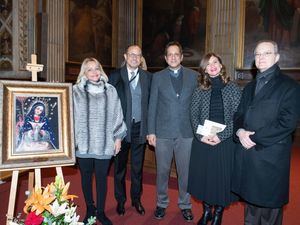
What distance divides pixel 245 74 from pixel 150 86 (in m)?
7.73

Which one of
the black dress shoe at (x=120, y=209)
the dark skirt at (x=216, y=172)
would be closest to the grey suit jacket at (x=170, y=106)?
the dark skirt at (x=216, y=172)

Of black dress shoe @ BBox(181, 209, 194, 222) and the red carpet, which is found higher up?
black dress shoe @ BBox(181, 209, 194, 222)

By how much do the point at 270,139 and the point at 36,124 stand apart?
2.20m

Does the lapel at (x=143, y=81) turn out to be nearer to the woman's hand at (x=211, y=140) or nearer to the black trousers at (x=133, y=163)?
the black trousers at (x=133, y=163)

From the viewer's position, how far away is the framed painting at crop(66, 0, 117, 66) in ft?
35.9

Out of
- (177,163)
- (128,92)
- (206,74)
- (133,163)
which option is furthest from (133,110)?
(206,74)

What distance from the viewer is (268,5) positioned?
1107 cm

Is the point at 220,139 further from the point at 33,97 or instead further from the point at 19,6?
the point at 19,6

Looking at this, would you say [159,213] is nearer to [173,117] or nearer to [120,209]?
[120,209]

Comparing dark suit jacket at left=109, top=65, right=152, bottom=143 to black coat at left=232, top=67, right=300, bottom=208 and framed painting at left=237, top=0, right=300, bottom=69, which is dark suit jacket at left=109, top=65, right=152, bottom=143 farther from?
framed painting at left=237, top=0, right=300, bottom=69

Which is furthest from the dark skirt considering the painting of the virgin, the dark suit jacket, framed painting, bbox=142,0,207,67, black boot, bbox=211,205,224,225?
framed painting, bbox=142,0,207,67

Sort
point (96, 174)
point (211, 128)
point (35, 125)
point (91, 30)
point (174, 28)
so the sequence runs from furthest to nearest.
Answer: point (174, 28)
point (91, 30)
point (96, 174)
point (211, 128)
point (35, 125)

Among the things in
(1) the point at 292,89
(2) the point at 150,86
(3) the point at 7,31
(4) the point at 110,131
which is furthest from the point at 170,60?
(3) the point at 7,31

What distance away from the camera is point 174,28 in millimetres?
13148
